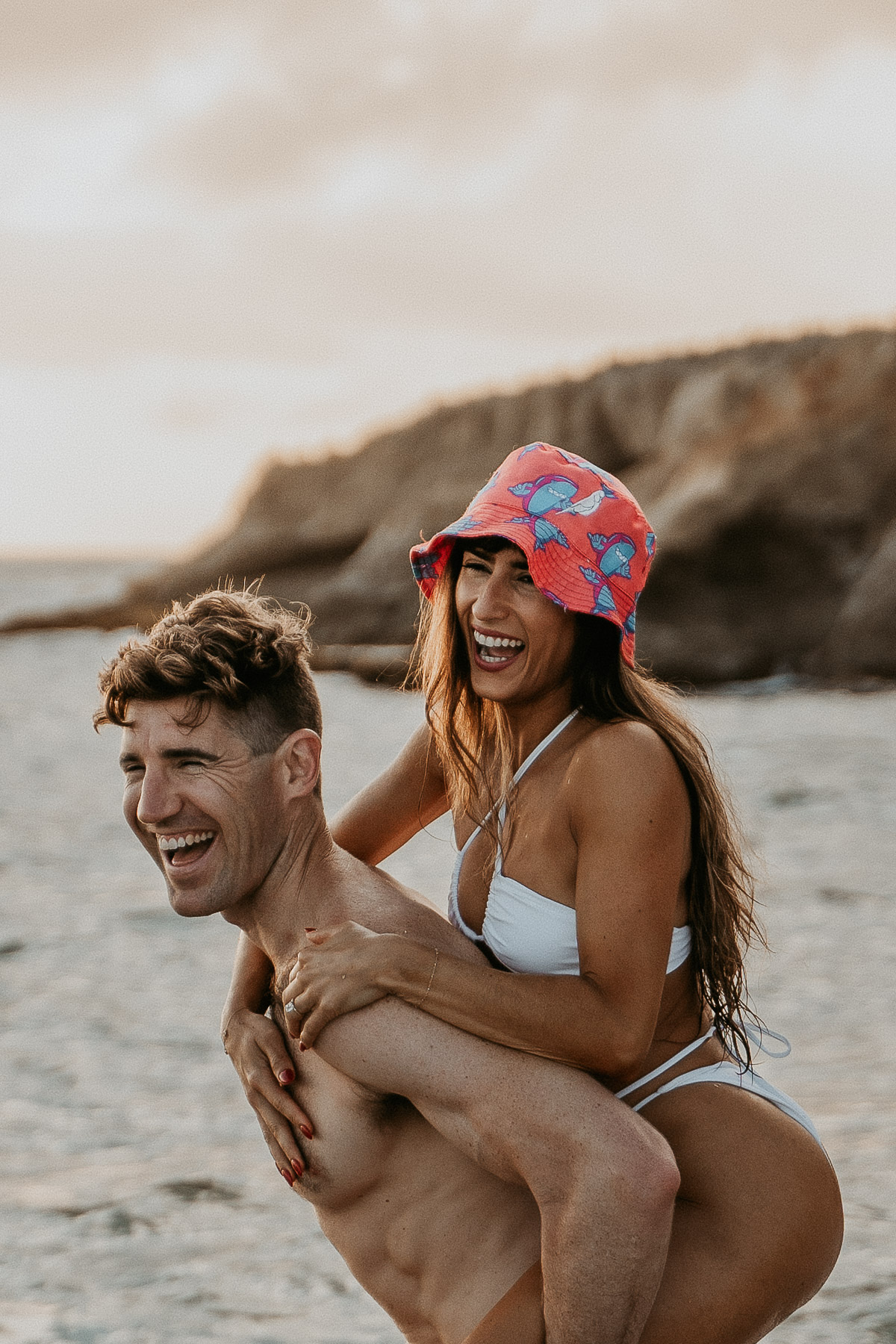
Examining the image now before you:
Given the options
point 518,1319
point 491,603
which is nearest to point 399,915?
point 491,603

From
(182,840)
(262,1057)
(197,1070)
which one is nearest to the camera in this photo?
(182,840)

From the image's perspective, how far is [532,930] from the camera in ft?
8.71

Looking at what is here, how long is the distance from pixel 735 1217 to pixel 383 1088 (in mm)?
704

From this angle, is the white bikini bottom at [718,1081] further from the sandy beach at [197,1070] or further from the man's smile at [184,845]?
the man's smile at [184,845]

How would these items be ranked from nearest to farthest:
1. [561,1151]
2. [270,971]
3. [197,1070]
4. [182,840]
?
[561,1151], [182,840], [270,971], [197,1070]

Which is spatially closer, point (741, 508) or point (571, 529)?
point (571, 529)

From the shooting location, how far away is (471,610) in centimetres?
288

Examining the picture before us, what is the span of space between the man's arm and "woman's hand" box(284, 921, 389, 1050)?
4cm

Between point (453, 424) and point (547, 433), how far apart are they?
289 centimetres

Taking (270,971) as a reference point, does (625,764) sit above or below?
above

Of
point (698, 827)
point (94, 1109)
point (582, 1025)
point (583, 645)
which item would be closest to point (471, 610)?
point (583, 645)

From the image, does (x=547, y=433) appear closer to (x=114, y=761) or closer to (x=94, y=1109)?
(x=114, y=761)

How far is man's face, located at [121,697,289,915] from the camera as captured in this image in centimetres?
272

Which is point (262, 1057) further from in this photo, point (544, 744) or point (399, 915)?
point (544, 744)
